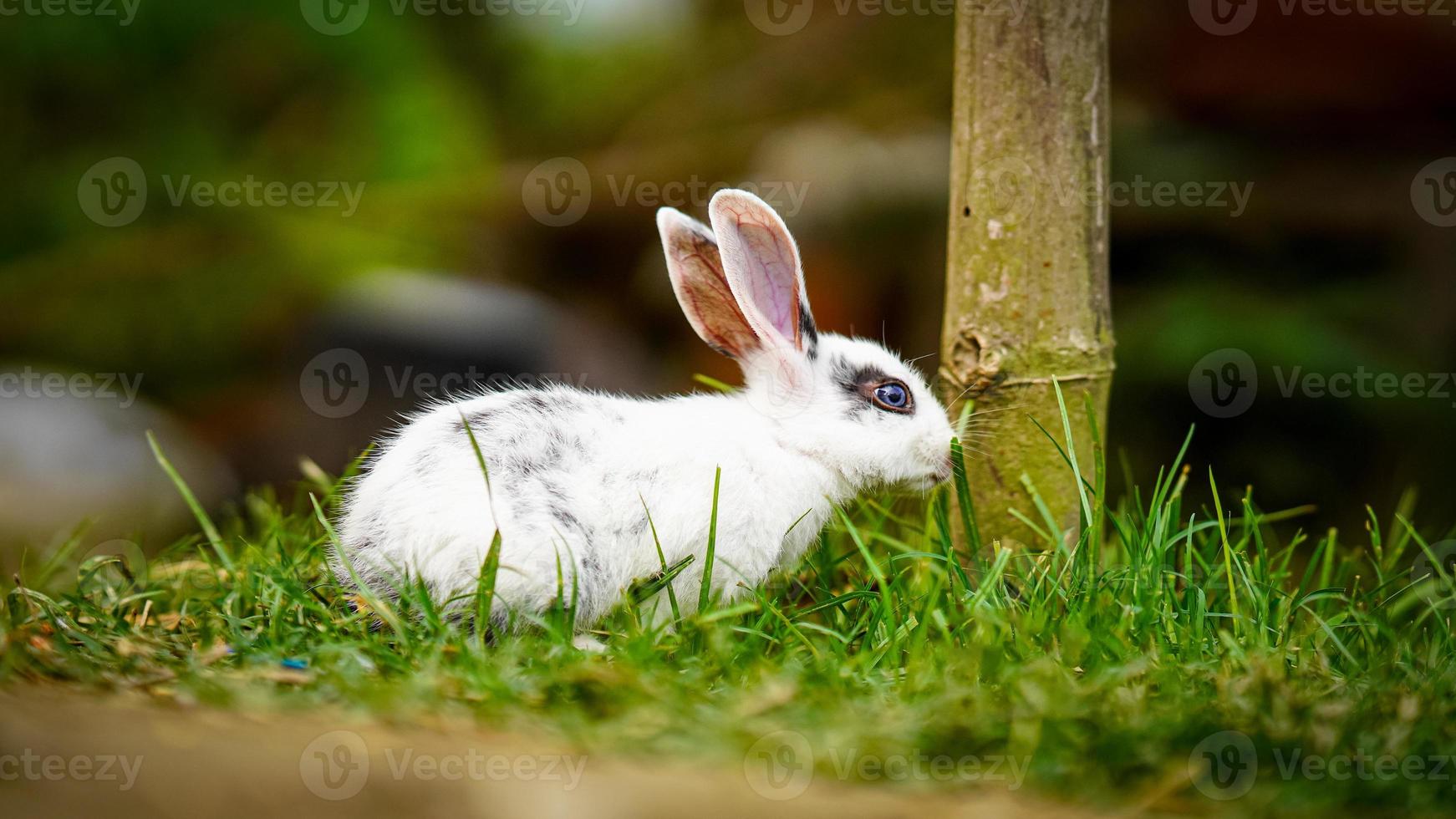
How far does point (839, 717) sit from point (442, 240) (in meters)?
7.56

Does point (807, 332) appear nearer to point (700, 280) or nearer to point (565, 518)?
point (700, 280)

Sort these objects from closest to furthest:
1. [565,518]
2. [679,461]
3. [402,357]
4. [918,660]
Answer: [918,660] → [565,518] → [679,461] → [402,357]

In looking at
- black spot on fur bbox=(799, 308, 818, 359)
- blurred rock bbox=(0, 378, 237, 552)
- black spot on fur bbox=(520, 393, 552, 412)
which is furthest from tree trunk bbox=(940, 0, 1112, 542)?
blurred rock bbox=(0, 378, 237, 552)

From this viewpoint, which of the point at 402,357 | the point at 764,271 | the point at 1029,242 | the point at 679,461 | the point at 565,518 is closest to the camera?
the point at 565,518

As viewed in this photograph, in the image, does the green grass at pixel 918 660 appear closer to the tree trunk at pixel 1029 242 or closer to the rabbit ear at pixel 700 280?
the tree trunk at pixel 1029 242

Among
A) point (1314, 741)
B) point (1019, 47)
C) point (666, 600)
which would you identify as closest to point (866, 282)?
point (1019, 47)

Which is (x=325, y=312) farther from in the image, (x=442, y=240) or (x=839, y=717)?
(x=839, y=717)

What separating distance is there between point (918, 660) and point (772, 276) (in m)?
1.56

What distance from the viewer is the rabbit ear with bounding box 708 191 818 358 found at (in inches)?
136

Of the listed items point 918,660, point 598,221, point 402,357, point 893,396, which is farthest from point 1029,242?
point 598,221

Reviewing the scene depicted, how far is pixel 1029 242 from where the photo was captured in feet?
11.5

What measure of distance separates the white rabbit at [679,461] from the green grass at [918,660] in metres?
0.13

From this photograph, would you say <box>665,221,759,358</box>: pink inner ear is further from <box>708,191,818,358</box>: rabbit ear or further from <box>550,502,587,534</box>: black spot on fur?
<box>550,502,587,534</box>: black spot on fur

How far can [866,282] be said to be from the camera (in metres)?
7.70
